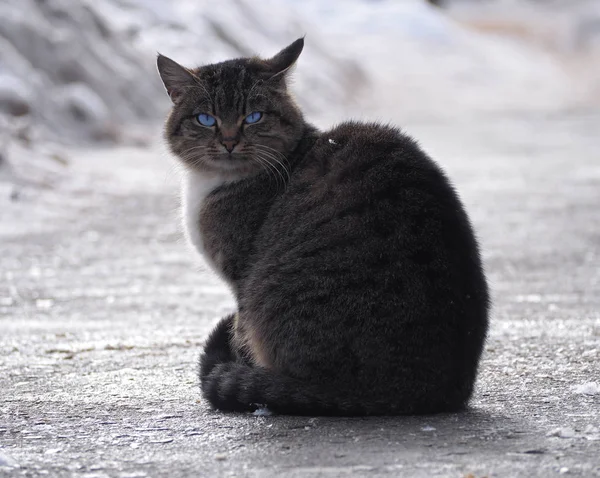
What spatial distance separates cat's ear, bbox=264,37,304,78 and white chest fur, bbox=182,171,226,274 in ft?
1.60

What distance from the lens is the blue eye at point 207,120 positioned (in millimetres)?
3795

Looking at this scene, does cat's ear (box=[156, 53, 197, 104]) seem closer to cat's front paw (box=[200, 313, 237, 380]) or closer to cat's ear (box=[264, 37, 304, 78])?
cat's ear (box=[264, 37, 304, 78])

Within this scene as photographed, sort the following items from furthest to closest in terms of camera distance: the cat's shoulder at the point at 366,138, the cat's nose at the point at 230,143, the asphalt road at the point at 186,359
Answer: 1. the cat's nose at the point at 230,143
2. the cat's shoulder at the point at 366,138
3. the asphalt road at the point at 186,359

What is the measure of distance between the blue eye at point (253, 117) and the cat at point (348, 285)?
0.07 m

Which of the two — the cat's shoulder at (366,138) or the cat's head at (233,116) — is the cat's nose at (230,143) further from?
the cat's shoulder at (366,138)

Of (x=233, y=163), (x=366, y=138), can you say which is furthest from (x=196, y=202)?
(x=366, y=138)

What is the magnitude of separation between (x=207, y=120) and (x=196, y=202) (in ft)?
1.10

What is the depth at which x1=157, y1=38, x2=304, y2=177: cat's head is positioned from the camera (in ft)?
12.4

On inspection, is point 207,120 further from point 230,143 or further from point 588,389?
point 588,389

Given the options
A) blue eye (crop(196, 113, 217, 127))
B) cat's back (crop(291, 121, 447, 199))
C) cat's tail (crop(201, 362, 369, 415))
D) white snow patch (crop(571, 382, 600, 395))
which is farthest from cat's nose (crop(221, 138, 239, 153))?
white snow patch (crop(571, 382, 600, 395))

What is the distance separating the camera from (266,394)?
3.10 m

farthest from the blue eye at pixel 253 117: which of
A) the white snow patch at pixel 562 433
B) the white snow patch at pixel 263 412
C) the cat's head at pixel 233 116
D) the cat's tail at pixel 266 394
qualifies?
the white snow patch at pixel 562 433

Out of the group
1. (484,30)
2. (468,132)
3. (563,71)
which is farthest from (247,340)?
(484,30)

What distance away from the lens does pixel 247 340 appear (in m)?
3.38
